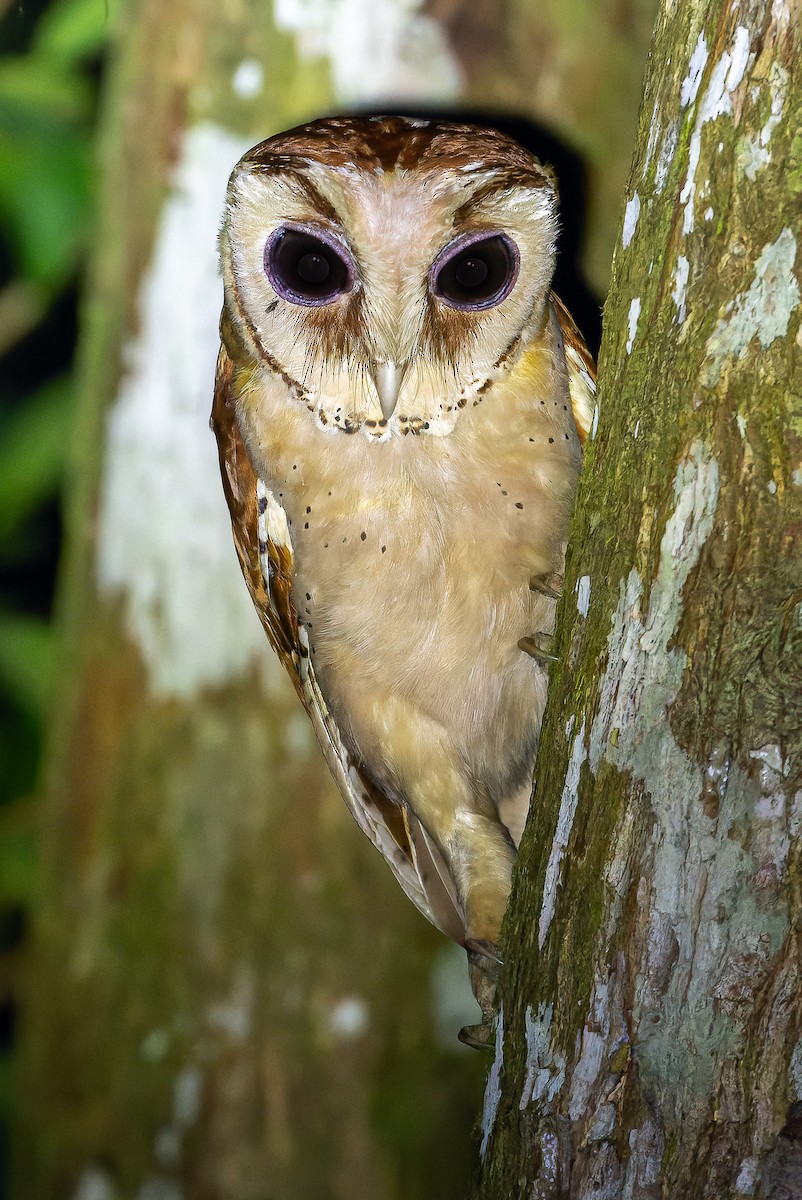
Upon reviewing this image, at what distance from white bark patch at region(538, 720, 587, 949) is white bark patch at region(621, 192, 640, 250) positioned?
1.34 ft

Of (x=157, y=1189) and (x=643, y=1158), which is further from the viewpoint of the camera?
(x=157, y=1189)

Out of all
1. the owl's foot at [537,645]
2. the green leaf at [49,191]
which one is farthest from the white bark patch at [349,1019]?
the green leaf at [49,191]

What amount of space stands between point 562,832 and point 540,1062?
8.2 inches

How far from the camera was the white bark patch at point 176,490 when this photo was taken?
166 cm

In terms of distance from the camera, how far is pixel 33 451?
2.49 m

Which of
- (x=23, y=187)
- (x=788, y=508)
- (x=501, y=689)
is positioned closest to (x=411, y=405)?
(x=501, y=689)

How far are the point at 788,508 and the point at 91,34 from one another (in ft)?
6.45

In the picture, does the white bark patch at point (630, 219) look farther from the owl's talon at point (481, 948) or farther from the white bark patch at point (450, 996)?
the white bark patch at point (450, 996)

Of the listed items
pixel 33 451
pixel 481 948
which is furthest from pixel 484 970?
pixel 33 451

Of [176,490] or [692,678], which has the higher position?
[176,490]

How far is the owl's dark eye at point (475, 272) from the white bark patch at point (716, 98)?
52cm

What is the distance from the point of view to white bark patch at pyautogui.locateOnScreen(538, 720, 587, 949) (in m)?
0.89

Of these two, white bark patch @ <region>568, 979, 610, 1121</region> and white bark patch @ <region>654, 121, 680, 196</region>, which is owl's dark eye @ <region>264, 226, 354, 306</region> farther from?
white bark patch @ <region>568, 979, 610, 1121</region>

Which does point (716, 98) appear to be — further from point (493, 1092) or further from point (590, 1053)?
point (493, 1092)
